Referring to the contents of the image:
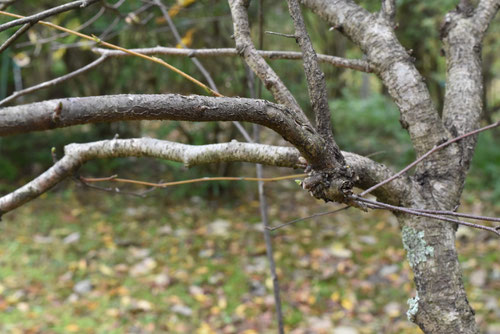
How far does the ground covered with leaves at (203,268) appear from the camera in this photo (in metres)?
3.12

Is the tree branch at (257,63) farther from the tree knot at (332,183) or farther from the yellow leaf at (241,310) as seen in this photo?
the yellow leaf at (241,310)

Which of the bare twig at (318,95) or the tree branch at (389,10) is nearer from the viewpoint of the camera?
the bare twig at (318,95)

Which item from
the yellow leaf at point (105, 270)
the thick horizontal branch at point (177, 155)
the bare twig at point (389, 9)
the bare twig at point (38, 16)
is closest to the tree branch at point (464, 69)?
the bare twig at point (389, 9)

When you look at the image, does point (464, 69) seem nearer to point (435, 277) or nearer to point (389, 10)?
point (389, 10)

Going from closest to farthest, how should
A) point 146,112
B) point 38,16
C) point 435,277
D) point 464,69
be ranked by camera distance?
1. point 146,112
2. point 38,16
3. point 435,277
4. point 464,69

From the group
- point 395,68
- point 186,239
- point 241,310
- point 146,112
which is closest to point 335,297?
point 241,310

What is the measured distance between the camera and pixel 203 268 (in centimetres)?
370

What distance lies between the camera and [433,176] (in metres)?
1.24

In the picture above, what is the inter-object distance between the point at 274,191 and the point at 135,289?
2151 mm

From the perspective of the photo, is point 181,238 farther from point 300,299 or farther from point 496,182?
point 496,182

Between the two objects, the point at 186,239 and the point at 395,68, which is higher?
the point at 395,68

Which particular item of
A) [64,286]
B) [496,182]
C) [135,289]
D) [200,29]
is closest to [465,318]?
[135,289]

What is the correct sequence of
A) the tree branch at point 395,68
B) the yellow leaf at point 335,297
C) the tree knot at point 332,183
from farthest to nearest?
1. the yellow leaf at point 335,297
2. the tree branch at point 395,68
3. the tree knot at point 332,183

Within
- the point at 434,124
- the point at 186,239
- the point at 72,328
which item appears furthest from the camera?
the point at 186,239
